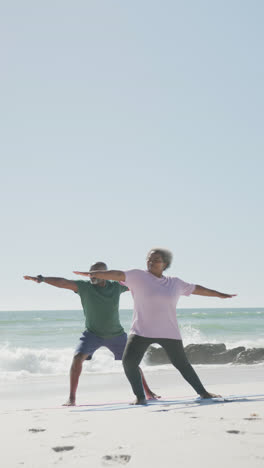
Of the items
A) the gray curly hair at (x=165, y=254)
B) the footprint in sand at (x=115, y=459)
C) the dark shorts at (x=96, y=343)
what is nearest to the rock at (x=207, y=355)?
the dark shorts at (x=96, y=343)

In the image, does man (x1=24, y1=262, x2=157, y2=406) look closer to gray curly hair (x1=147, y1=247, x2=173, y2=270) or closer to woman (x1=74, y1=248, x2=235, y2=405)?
woman (x1=74, y1=248, x2=235, y2=405)

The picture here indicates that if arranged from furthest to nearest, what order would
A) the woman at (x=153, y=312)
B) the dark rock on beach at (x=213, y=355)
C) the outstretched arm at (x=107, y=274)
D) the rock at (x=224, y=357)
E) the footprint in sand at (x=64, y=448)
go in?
the rock at (x=224, y=357) < the dark rock on beach at (x=213, y=355) < the woman at (x=153, y=312) < the outstretched arm at (x=107, y=274) < the footprint in sand at (x=64, y=448)

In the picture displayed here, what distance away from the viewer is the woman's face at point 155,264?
17.9ft

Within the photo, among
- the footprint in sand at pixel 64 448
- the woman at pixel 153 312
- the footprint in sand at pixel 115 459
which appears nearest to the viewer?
the footprint in sand at pixel 115 459

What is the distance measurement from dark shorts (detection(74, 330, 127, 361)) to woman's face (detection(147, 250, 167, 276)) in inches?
47.4

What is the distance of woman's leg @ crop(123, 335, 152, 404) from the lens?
5336 mm

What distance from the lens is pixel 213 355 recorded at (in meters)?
14.1

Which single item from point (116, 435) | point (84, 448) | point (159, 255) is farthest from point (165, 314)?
point (84, 448)

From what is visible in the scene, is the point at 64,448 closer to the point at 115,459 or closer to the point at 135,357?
the point at 115,459

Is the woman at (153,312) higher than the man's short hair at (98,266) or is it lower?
lower

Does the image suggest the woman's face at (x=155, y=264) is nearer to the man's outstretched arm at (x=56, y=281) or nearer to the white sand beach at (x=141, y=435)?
the man's outstretched arm at (x=56, y=281)

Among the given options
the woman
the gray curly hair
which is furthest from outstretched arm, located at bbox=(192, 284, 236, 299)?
the gray curly hair

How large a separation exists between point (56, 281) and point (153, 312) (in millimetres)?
1112

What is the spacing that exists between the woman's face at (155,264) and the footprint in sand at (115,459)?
2464mm
